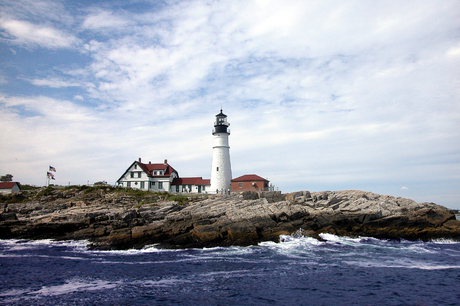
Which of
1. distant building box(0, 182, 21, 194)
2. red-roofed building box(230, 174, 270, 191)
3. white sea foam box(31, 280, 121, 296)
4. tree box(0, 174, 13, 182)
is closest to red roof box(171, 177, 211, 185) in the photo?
red-roofed building box(230, 174, 270, 191)

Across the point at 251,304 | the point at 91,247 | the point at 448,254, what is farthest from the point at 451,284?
the point at 91,247

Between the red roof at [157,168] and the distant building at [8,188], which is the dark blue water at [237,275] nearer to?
the red roof at [157,168]

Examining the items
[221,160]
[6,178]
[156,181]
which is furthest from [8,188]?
[221,160]

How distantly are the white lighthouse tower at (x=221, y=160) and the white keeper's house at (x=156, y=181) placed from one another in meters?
4.67

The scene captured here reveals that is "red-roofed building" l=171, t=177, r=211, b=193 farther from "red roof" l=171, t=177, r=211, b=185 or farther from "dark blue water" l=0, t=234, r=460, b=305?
"dark blue water" l=0, t=234, r=460, b=305

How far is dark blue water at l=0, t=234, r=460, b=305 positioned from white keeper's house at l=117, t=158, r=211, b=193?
75.5 ft

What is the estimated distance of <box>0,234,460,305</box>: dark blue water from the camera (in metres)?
12.1

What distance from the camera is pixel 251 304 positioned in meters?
11.5

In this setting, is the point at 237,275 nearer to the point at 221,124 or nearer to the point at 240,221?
the point at 240,221

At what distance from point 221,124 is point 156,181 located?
13.6 metres

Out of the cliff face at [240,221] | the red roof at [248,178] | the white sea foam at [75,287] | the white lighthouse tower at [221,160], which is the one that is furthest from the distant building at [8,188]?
the white sea foam at [75,287]

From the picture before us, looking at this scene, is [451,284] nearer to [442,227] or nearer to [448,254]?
[448,254]

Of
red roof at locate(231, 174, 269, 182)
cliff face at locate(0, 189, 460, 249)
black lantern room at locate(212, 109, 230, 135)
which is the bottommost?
cliff face at locate(0, 189, 460, 249)

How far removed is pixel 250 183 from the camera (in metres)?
40.5
